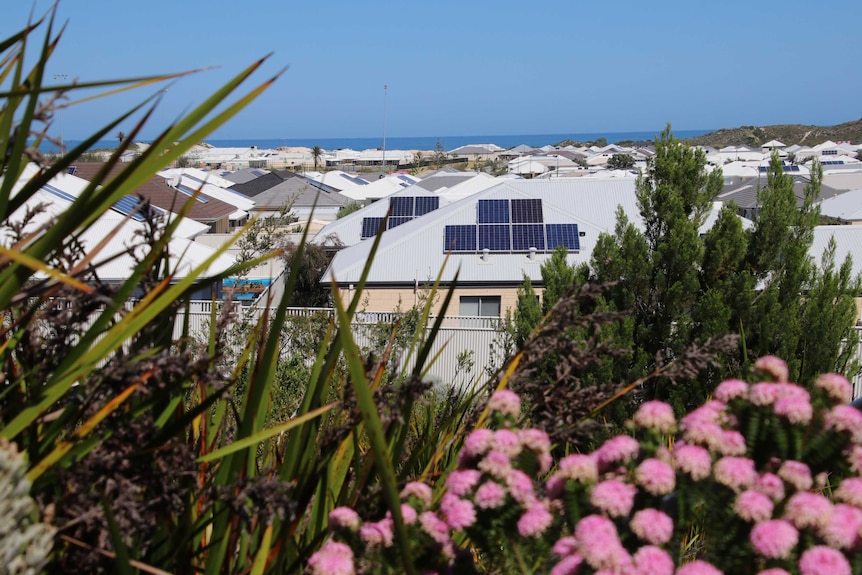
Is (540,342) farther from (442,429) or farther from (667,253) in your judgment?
(667,253)

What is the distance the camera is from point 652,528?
5.05 feet

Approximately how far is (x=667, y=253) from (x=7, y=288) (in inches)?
438

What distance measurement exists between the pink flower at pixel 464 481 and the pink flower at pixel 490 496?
3 cm

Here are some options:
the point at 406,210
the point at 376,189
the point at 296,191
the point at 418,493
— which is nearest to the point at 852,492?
the point at 418,493

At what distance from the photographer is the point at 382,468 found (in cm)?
161

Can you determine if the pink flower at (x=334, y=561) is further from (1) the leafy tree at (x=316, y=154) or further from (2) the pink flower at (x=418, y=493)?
(1) the leafy tree at (x=316, y=154)

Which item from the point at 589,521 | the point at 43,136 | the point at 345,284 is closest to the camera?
the point at 589,521

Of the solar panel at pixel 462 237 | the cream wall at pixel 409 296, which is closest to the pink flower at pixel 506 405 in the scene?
the cream wall at pixel 409 296

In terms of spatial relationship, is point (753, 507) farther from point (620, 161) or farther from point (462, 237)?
point (620, 161)

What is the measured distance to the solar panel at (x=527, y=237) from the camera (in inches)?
926

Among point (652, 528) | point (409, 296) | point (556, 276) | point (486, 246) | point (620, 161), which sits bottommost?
point (620, 161)

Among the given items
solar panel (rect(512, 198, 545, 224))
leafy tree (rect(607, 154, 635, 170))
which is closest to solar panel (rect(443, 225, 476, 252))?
solar panel (rect(512, 198, 545, 224))

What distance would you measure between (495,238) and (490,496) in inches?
883

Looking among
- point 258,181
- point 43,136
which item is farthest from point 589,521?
point 258,181
